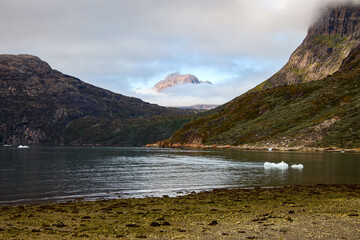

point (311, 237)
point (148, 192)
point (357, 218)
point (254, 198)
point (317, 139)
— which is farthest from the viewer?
point (317, 139)

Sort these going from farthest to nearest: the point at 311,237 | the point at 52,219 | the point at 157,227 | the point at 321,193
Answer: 1. the point at 321,193
2. the point at 52,219
3. the point at 157,227
4. the point at 311,237

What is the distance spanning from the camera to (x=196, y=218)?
95.1 ft

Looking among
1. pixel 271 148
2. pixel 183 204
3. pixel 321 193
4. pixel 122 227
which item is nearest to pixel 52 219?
pixel 122 227

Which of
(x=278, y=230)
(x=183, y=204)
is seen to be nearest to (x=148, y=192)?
(x=183, y=204)

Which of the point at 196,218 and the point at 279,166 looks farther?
the point at 279,166

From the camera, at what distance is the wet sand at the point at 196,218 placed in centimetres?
2286

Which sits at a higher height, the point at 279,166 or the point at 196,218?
the point at 279,166

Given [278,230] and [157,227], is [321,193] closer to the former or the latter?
[278,230]

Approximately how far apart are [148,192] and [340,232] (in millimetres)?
32244

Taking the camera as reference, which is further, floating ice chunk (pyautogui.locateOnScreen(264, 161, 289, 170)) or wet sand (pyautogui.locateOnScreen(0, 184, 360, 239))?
floating ice chunk (pyautogui.locateOnScreen(264, 161, 289, 170))

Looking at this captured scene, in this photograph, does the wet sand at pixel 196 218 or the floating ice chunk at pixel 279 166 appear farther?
the floating ice chunk at pixel 279 166

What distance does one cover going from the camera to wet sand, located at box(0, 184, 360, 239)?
22859mm

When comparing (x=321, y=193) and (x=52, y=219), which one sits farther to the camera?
(x=321, y=193)

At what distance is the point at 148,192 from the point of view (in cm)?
5041
